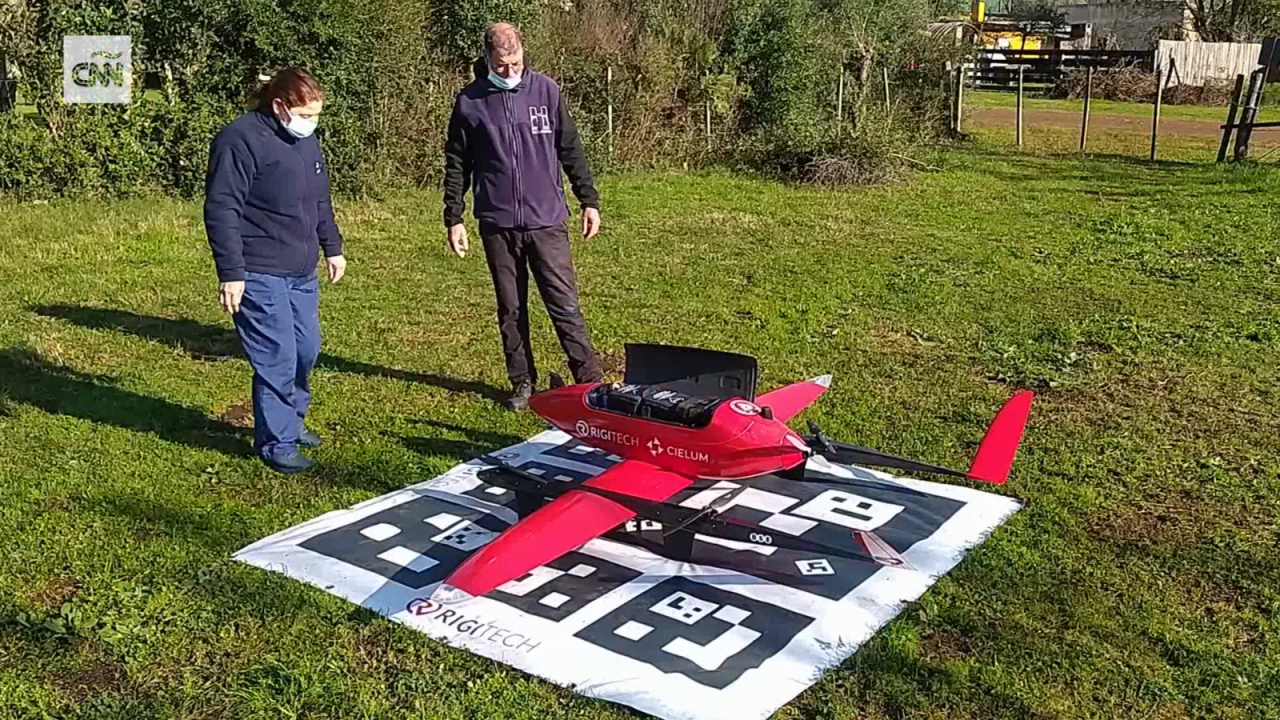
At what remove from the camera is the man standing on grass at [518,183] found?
17.5 feet

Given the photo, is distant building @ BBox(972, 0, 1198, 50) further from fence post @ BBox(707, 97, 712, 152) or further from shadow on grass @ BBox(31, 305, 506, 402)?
shadow on grass @ BBox(31, 305, 506, 402)

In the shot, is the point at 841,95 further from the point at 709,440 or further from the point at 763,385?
the point at 709,440

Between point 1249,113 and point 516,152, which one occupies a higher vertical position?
point 1249,113

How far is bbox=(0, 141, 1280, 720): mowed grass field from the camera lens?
331cm

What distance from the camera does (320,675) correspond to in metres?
3.31

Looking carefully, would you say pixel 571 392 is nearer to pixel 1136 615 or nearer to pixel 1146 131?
pixel 1136 615

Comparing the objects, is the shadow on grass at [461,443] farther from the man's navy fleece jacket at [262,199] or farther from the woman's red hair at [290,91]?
the woman's red hair at [290,91]

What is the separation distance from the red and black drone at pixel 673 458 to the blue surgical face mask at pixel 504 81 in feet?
5.44

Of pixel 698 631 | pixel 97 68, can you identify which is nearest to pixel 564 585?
pixel 698 631

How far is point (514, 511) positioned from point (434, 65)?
1044cm

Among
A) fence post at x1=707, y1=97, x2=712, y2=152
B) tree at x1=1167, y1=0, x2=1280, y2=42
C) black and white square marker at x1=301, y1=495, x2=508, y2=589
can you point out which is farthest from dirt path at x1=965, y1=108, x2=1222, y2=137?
black and white square marker at x1=301, y1=495, x2=508, y2=589

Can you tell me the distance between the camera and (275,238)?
15.0 feet

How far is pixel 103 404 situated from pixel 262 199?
6.69 ft

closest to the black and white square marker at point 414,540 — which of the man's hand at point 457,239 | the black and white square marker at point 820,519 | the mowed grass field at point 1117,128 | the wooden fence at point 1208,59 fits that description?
the black and white square marker at point 820,519
